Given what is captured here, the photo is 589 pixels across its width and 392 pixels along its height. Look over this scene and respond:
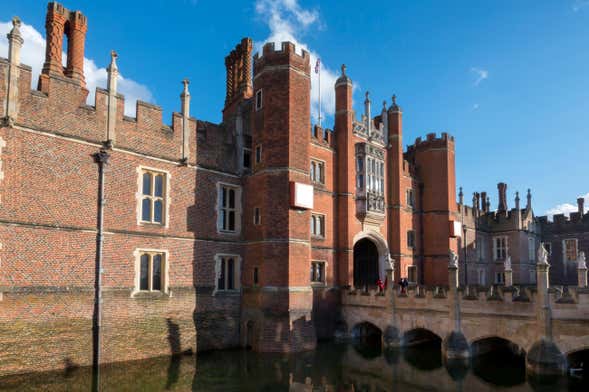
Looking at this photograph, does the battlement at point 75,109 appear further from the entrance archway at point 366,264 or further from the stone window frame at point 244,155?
the entrance archway at point 366,264

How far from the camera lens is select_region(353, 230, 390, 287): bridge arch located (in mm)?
28812

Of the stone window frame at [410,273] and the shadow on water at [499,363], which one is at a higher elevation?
the stone window frame at [410,273]

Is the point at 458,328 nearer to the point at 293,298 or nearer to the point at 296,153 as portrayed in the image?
the point at 293,298

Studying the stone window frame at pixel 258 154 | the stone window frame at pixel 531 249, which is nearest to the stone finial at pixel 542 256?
the stone window frame at pixel 258 154

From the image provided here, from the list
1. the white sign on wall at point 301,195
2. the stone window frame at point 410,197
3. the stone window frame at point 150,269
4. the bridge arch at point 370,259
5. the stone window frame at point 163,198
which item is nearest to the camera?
the stone window frame at point 150,269

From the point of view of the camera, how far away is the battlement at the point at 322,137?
2622cm

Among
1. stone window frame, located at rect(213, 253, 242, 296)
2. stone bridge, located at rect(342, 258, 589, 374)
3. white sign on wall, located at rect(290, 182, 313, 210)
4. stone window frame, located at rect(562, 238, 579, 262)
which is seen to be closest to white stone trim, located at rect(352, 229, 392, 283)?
stone bridge, located at rect(342, 258, 589, 374)

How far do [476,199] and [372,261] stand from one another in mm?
17297

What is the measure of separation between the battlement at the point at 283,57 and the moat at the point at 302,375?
14.0 m

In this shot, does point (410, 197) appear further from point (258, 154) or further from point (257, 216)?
point (257, 216)

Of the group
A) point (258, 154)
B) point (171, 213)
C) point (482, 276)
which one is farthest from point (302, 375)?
point (482, 276)

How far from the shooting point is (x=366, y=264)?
30172 millimetres

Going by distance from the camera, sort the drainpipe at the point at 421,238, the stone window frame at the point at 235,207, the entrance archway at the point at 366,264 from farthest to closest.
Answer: the drainpipe at the point at 421,238 < the entrance archway at the point at 366,264 < the stone window frame at the point at 235,207

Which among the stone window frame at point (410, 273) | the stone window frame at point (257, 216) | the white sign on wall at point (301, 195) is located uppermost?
the white sign on wall at point (301, 195)
